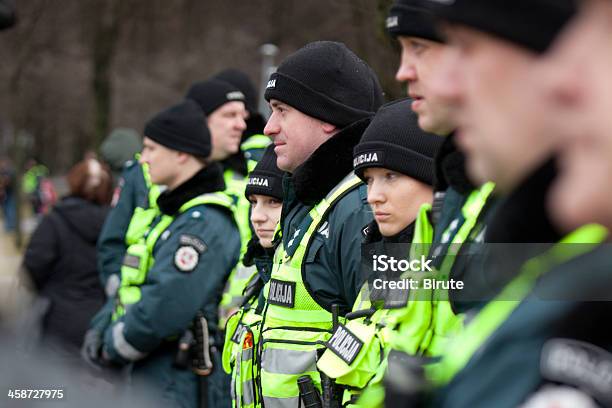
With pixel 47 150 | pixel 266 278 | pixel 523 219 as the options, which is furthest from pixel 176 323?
pixel 47 150

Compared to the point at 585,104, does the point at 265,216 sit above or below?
below

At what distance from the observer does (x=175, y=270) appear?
577 cm

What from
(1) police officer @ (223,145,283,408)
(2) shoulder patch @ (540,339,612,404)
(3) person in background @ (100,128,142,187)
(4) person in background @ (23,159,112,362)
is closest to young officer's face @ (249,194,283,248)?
(1) police officer @ (223,145,283,408)

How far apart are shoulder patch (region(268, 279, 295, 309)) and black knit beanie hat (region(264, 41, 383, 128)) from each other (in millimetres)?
712

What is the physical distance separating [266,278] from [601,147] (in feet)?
10.9

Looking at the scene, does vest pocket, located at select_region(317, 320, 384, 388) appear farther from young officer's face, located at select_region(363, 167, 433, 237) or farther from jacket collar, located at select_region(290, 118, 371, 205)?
jacket collar, located at select_region(290, 118, 371, 205)

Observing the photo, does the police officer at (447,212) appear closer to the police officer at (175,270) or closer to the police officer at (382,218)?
the police officer at (382,218)

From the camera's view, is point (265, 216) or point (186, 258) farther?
point (186, 258)

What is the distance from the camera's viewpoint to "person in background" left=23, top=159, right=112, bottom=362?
24.9 feet

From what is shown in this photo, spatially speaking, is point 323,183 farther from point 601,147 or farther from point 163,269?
point 601,147

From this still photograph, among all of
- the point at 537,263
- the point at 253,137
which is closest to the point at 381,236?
the point at 537,263

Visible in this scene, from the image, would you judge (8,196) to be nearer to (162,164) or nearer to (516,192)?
(162,164)

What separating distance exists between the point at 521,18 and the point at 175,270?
448 cm

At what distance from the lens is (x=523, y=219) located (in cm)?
162
